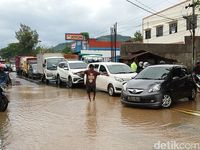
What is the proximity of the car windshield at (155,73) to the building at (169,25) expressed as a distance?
25287 millimetres

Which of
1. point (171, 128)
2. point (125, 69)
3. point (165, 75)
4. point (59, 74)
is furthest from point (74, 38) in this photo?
point (171, 128)

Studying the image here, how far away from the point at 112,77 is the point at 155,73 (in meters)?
3.91

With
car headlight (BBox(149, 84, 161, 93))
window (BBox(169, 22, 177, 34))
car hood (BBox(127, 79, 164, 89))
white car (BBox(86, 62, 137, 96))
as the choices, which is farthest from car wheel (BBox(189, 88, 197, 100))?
window (BBox(169, 22, 177, 34))

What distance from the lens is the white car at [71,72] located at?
74.0 ft

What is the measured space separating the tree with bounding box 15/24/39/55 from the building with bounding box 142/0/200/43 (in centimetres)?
2417

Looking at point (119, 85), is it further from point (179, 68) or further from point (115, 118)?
point (115, 118)

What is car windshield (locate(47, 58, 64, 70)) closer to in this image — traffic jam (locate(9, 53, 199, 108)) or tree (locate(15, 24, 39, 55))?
traffic jam (locate(9, 53, 199, 108))

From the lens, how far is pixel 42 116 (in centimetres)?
1193

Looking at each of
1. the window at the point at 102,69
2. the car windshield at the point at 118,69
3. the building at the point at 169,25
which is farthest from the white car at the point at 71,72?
the building at the point at 169,25

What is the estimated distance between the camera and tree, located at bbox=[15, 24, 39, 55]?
220 ft

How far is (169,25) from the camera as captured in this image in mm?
44719

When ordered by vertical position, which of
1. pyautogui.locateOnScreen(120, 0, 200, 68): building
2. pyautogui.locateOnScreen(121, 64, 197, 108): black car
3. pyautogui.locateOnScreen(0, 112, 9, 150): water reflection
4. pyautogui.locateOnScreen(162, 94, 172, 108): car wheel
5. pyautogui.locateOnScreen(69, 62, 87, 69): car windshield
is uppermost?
pyautogui.locateOnScreen(120, 0, 200, 68): building

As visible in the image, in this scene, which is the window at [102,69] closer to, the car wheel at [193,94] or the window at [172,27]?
the car wheel at [193,94]

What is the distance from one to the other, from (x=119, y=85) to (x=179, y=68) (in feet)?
11.2
